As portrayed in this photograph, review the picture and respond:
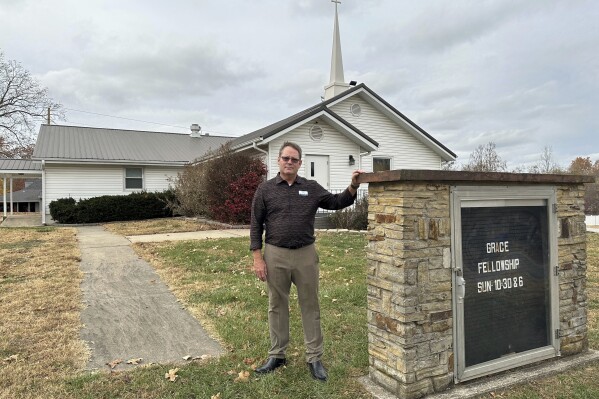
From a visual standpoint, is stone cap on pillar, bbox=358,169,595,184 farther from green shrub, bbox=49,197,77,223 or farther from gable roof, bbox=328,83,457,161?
green shrub, bbox=49,197,77,223

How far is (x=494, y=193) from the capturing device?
317cm

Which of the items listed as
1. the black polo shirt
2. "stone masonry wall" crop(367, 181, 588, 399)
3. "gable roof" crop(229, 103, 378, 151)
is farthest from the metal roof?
"stone masonry wall" crop(367, 181, 588, 399)

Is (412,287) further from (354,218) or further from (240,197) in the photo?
(240,197)

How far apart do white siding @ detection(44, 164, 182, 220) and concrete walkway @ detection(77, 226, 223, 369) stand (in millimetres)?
13138

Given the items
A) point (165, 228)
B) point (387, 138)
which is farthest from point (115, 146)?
point (387, 138)

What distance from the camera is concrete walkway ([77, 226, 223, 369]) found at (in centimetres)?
370

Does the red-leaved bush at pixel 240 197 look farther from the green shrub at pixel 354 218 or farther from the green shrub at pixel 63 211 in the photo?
the green shrub at pixel 63 211

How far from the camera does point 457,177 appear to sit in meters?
2.96

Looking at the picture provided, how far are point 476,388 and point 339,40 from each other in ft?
69.6

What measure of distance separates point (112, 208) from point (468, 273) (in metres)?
16.9

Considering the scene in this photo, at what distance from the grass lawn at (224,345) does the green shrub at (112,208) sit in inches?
409

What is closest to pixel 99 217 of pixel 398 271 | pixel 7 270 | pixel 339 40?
pixel 7 270

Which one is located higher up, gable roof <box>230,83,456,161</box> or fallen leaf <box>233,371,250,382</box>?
gable roof <box>230,83,456,161</box>

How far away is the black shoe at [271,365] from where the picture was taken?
327 cm
